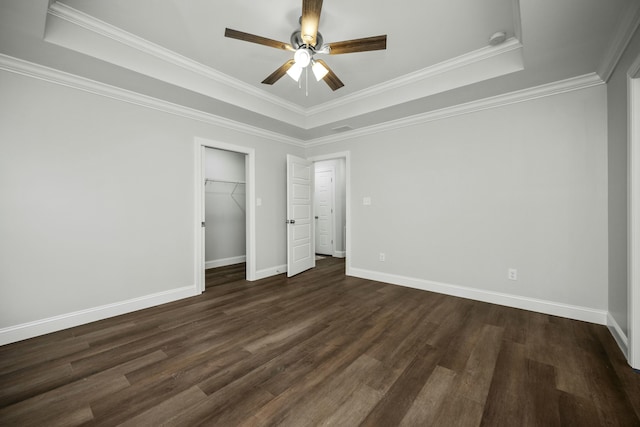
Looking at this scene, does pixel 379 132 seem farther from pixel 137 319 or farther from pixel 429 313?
pixel 137 319

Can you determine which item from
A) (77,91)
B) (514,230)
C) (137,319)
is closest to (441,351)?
(514,230)

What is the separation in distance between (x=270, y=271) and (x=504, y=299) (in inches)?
136

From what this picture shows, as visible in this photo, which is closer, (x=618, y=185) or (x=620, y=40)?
(x=620, y=40)

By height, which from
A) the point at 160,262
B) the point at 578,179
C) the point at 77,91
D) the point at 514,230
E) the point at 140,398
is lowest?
the point at 140,398

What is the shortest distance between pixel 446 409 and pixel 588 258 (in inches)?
97.5

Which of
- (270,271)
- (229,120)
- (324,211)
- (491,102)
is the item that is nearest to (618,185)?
(491,102)

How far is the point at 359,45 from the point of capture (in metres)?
2.03

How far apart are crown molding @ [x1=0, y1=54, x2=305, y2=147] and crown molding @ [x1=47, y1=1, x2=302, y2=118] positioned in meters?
0.63

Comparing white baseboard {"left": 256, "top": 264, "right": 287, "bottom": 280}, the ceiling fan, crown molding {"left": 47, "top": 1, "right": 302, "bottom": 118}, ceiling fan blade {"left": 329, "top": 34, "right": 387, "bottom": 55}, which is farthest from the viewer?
white baseboard {"left": 256, "top": 264, "right": 287, "bottom": 280}

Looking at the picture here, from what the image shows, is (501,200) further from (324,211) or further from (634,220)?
(324,211)

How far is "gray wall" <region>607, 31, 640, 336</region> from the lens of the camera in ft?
6.89

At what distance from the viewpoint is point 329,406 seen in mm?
1531

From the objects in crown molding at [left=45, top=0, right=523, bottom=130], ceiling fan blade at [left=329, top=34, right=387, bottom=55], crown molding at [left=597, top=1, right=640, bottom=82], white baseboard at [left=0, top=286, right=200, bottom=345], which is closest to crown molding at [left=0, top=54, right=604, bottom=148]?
crown molding at [left=597, top=1, right=640, bottom=82]

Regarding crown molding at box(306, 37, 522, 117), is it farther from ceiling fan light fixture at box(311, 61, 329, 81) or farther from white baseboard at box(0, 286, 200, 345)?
white baseboard at box(0, 286, 200, 345)
